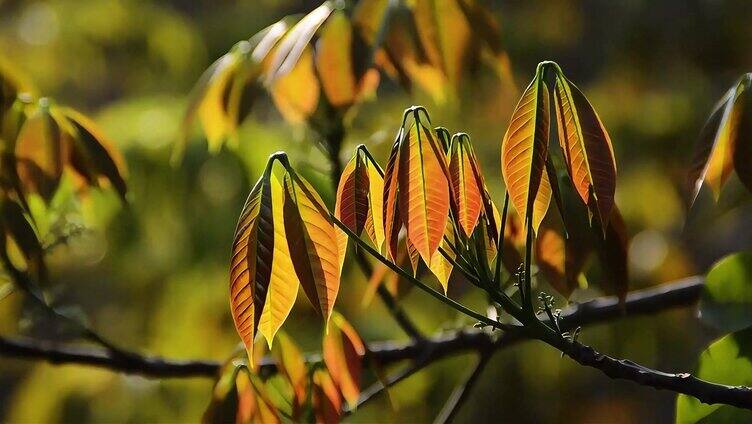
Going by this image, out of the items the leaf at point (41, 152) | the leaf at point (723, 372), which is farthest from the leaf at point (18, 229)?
the leaf at point (723, 372)

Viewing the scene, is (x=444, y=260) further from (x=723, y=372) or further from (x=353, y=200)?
(x=723, y=372)

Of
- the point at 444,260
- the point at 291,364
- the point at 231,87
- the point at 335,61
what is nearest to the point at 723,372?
the point at 444,260

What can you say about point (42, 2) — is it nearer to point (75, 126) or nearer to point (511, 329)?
point (75, 126)

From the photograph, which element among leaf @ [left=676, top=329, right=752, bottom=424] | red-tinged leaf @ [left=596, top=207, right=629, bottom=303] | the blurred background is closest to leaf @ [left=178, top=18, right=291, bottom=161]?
the blurred background

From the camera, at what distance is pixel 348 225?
1.86 ft

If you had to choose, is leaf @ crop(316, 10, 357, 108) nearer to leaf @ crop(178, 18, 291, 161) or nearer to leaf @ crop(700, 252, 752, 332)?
leaf @ crop(178, 18, 291, 161)

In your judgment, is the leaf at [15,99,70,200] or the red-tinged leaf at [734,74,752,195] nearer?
the red-tinged leaf at [734,74,752,195]

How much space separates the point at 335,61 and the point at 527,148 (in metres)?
0.38

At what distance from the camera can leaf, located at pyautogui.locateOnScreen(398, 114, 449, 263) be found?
0.54 m

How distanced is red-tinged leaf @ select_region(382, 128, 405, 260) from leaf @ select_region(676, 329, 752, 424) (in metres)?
0.24

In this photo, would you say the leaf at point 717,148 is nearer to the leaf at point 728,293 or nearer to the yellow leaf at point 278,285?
the leaf at point 728,293

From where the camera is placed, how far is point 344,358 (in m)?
0.77

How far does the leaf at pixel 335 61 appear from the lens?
0.87 meters

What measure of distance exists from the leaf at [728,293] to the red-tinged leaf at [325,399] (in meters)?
0.29
